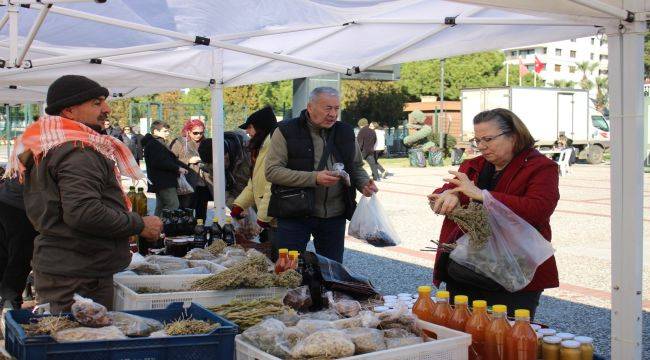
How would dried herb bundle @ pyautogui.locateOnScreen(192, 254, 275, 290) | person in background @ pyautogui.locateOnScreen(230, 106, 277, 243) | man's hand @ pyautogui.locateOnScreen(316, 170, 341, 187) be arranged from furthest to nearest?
person in background @ pyautogui.locateOnScreen(230, 106, 277, 243), man's hand @ pyautogui.locateOnScreen(316, 170, 341, 187), dried herb bundle @ pyautogui.locateOnScreen(192, 254, 275, 290)

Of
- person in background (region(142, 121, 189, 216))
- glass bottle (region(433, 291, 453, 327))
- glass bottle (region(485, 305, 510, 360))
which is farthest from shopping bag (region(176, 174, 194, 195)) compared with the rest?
glass bottle (region(485, 305, 510, 360))

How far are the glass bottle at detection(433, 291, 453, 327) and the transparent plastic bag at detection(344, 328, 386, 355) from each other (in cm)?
41

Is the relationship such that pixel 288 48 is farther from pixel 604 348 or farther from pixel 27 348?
pixel 27 348

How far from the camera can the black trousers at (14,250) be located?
613 centimetres

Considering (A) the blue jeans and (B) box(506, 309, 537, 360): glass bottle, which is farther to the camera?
(A) the blue jeans

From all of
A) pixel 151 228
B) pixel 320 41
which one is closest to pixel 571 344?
pixel 151 228

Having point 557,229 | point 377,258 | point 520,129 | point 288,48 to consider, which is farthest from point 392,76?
point 520,129

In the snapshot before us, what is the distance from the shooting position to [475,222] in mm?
3344

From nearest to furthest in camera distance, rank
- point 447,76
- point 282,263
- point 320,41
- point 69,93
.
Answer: point 69,93, point 282,263, point 320,41, point 447,76

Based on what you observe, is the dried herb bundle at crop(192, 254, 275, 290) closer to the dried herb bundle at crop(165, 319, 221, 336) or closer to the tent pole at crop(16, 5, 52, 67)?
the dried herb bundle at crop(165, 319, 221, 336)

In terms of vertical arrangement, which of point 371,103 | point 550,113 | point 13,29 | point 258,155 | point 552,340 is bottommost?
point 552,340

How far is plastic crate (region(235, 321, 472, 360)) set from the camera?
2.66 meters

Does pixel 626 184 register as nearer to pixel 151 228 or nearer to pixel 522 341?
pixel 522 341

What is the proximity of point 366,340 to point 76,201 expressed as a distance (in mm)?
1462
